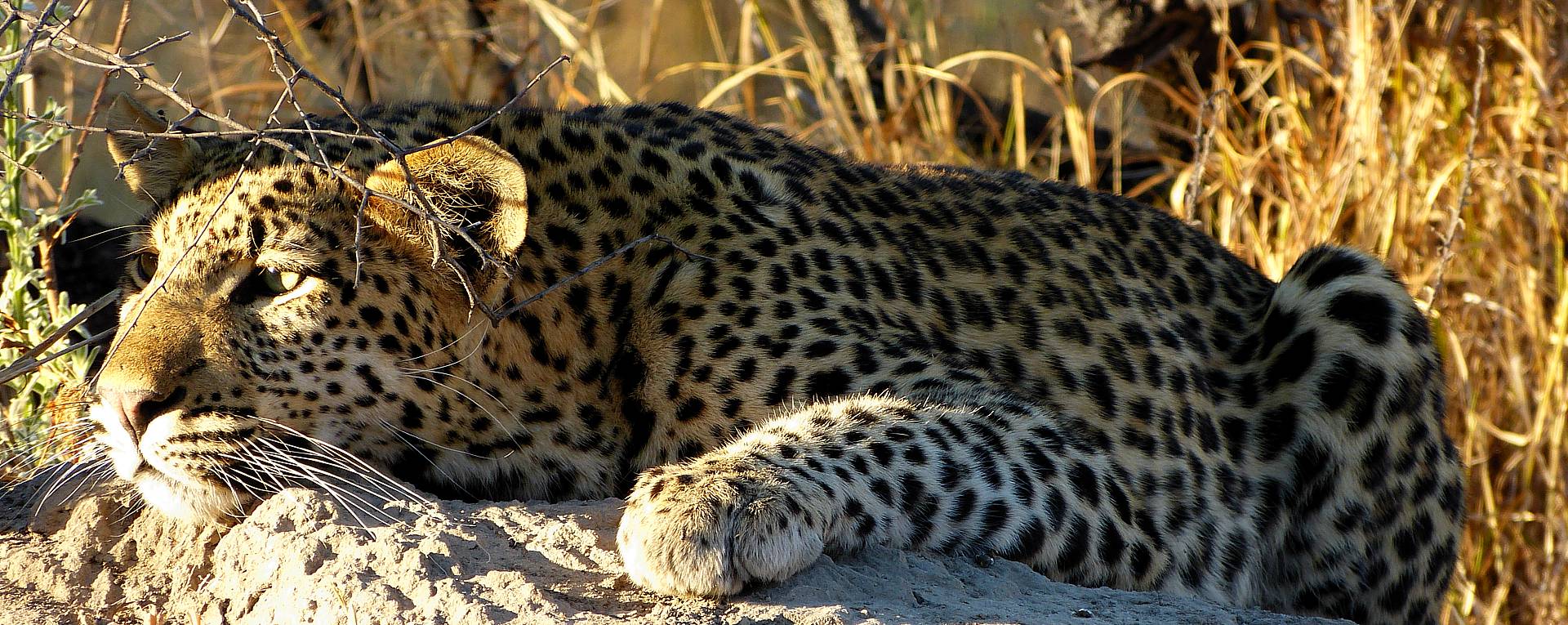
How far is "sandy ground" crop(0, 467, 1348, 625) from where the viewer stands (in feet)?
10.7

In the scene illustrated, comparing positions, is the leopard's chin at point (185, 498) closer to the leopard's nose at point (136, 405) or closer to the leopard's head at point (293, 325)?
the leopard's head at point (293, 325)

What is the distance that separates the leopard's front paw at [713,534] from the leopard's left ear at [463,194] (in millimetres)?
892

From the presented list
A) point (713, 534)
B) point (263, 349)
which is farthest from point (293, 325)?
point (713, 534)

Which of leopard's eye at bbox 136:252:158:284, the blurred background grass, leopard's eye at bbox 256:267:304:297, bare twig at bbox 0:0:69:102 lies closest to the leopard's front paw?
leopard's eye at bbox 256:267:304:297

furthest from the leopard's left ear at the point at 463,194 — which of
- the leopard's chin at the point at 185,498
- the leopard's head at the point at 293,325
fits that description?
the leopard's chin at the point at 185,498

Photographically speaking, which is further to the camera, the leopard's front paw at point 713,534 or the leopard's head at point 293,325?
the leopard's head at point 293,325

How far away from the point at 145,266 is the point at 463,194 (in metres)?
1.07

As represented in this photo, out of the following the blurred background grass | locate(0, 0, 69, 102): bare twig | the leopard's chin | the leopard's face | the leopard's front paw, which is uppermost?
locate(0, 0, 69, 102): bare twig

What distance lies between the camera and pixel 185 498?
3.80 metres

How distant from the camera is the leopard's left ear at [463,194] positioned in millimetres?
3805

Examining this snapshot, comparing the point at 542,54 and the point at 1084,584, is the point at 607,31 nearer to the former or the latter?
the point at 542,54

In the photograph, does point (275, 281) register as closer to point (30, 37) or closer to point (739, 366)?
point (30, 37)

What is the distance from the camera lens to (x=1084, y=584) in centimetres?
428

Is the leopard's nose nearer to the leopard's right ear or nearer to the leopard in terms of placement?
the leopard
